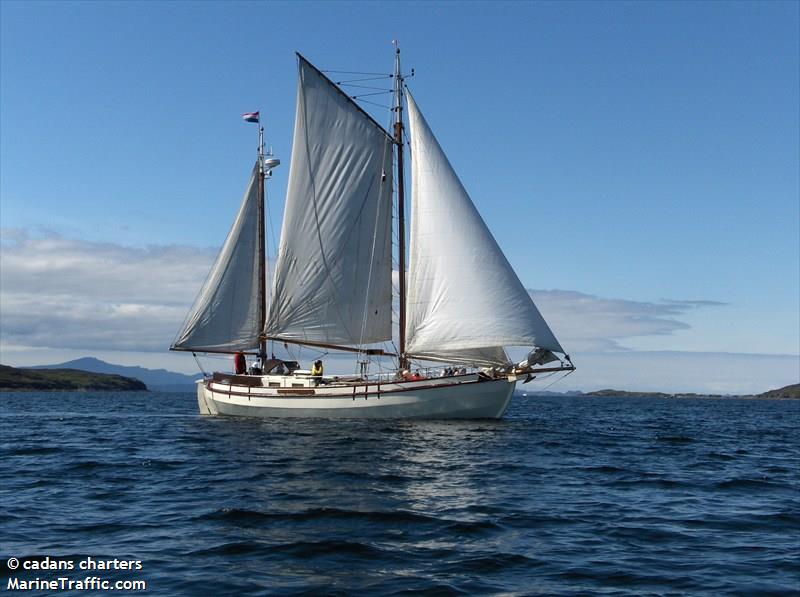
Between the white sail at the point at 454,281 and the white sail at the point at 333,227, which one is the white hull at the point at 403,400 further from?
the white sail at the point at 333,227

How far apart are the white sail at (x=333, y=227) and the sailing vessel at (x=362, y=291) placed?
69 mm

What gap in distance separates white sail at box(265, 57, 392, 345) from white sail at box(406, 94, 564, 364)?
145 inches

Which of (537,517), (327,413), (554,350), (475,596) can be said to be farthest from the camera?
(327,413)

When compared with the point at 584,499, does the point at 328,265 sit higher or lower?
higher

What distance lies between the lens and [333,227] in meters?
46.0

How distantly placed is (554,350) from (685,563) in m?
29.1

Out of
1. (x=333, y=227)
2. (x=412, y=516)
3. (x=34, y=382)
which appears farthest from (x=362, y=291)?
(x=34, y=382)

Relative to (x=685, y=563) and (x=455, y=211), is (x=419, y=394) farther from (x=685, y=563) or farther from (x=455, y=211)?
(x=685, y=563)

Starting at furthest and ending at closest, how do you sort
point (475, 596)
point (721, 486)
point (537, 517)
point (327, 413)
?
point (327, 413), point (721, 486), point (537, 517), point (475, 596)

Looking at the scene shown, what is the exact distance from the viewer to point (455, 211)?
42.2 m

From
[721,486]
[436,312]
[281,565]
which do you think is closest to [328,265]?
[436,312]

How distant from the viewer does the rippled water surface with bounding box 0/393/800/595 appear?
39.1ft

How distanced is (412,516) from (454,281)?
26052 millimetres

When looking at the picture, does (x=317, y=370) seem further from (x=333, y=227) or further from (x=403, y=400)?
(x=333, y=227)
